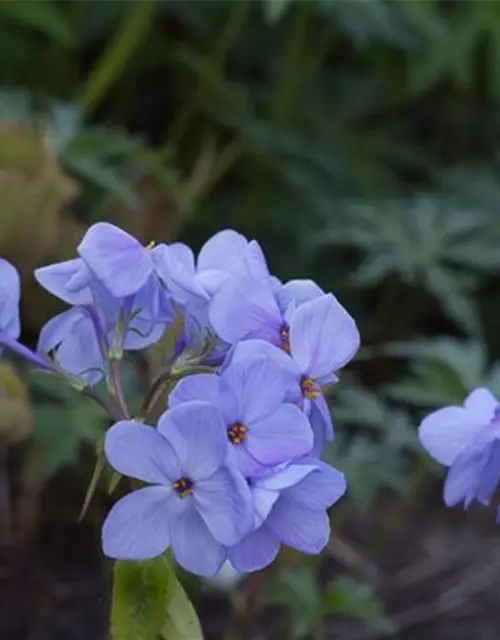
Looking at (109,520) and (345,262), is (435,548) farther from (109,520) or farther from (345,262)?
(109,520)

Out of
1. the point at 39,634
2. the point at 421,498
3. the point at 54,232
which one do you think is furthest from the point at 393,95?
the point at 39,634

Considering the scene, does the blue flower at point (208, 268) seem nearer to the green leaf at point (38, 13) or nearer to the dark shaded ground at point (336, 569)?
the dark shaded ground at point (336, 569)

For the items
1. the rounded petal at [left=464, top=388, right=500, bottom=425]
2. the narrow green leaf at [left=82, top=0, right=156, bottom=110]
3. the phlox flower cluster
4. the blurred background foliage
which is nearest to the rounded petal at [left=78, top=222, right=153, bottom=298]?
the phlox flower cluster

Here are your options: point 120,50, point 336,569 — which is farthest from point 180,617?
point 120,50

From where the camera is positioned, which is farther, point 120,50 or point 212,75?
point 212,75

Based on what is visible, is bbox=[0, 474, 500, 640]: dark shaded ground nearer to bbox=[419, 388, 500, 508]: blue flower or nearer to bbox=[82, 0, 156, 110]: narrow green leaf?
bbox=[82, 0, 156, 110]: narrow green leaf

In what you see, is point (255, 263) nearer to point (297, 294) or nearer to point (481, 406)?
point (297, 294)
